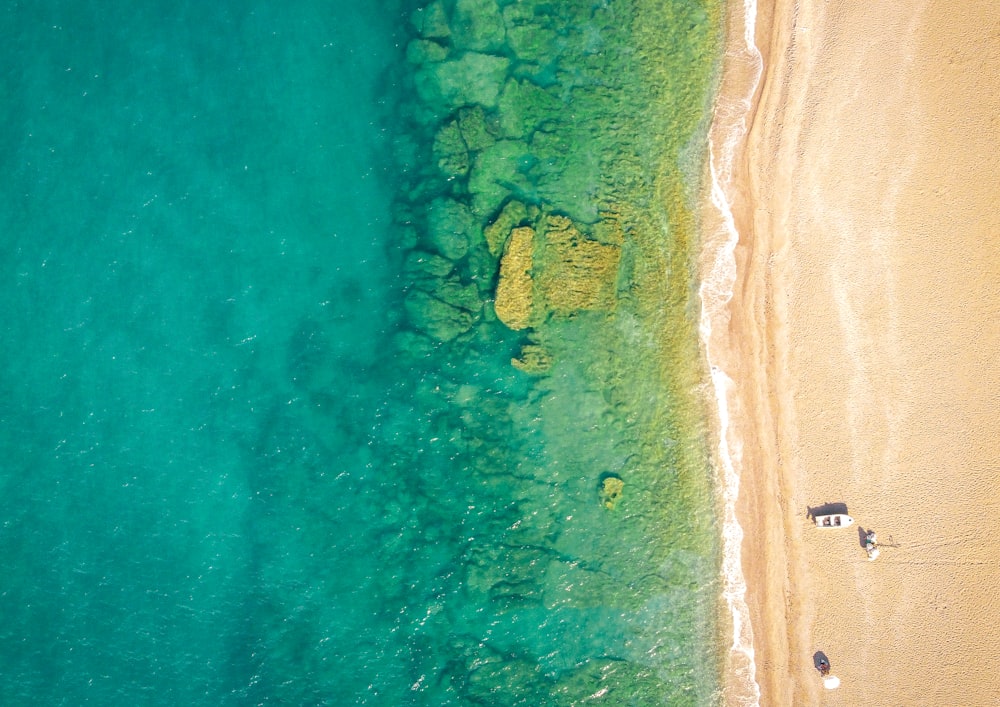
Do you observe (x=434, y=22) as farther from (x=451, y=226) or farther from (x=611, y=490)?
(x=611, y=490)

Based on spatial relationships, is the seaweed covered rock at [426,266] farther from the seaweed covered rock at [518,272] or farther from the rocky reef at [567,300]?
the seaweed covered rock at [518,272]

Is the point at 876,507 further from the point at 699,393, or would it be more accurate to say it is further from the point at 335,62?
the point at 335,62

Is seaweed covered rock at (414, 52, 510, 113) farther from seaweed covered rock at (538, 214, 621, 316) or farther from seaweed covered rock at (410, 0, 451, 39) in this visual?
seaweed covered rock at (538, 214, 621, 316)

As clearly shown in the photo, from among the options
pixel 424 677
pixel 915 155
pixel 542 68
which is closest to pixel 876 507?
pixel 915 155

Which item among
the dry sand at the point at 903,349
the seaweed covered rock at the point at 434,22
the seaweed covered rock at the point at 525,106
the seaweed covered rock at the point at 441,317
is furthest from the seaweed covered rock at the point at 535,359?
the seaweed covered rock at the point at 434,22

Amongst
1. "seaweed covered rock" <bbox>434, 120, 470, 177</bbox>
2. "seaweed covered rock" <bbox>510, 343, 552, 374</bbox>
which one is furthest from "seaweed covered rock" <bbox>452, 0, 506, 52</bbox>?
"seaweed covered rock" <bbox>510, 343, 552, 374</bbox>

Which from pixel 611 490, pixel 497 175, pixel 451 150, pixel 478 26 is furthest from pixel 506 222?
pixel 611 490
